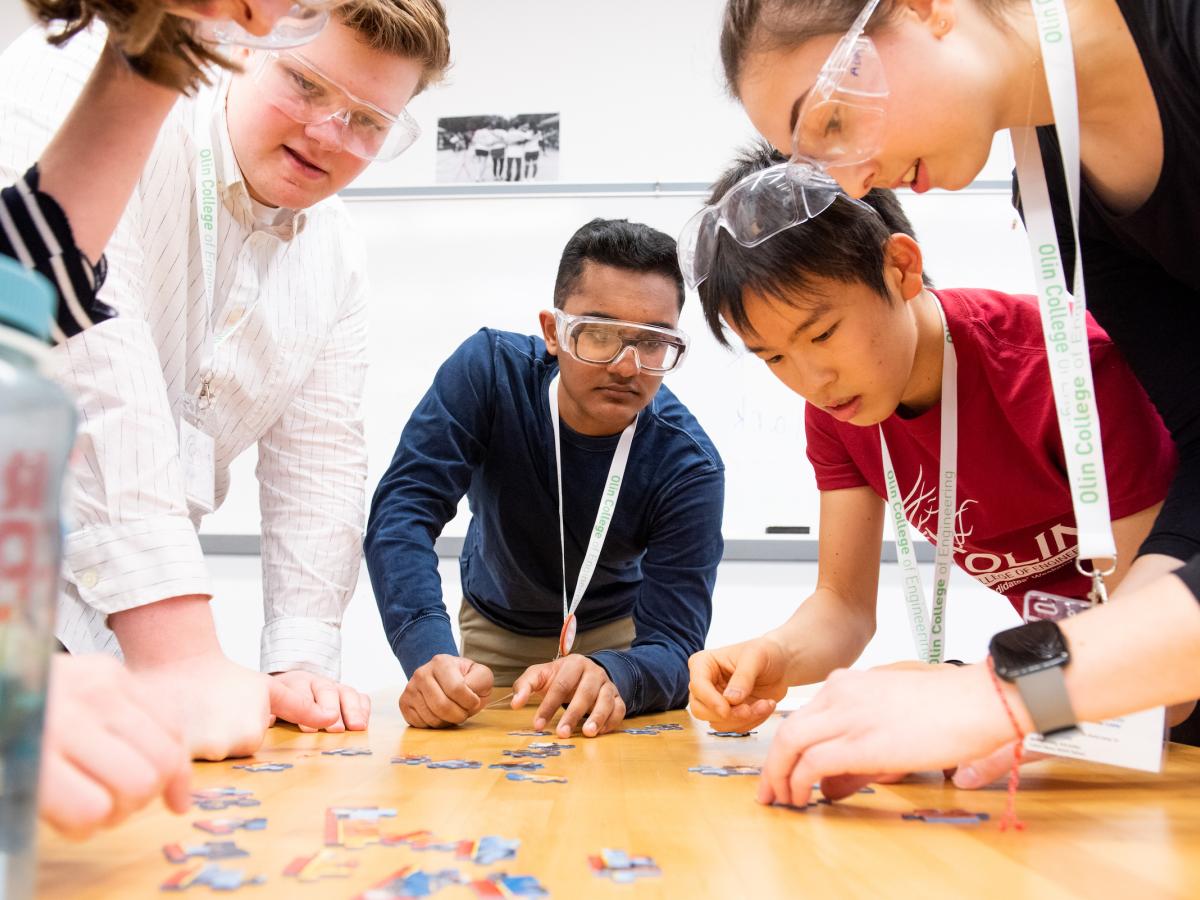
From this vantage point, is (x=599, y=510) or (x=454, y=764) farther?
(x=599, y=510)

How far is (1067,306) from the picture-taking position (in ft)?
4.67

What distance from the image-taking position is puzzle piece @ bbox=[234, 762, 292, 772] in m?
1.29

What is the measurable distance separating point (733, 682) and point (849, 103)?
89 centimetres

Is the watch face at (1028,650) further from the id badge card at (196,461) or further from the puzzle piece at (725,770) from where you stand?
the id badge card at (196,461)

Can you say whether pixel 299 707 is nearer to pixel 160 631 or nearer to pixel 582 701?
pixel 160 631

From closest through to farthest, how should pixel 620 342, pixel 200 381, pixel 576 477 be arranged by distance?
pixel 200 381
pixel 620 342
pixel 576 477

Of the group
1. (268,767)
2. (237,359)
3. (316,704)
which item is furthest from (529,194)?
(268,767)

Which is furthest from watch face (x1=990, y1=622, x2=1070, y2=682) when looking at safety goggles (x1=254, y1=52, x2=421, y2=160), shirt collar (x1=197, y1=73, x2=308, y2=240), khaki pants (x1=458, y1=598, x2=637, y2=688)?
khaki pants (x1=458, y1=598, x2=637, y2=688)

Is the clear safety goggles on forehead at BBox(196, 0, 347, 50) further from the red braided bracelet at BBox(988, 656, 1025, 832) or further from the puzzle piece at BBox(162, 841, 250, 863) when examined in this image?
the red braided bracelet at BBox(988, 656, 1025, 832)

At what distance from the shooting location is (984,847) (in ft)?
3.03

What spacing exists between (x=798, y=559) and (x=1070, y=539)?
2.53 m

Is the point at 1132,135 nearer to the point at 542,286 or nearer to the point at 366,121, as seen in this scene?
the point at 366,121

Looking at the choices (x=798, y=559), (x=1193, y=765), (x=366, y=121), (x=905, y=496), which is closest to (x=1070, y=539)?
(x=905, y=496)

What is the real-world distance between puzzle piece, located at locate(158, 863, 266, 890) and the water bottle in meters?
0.23
